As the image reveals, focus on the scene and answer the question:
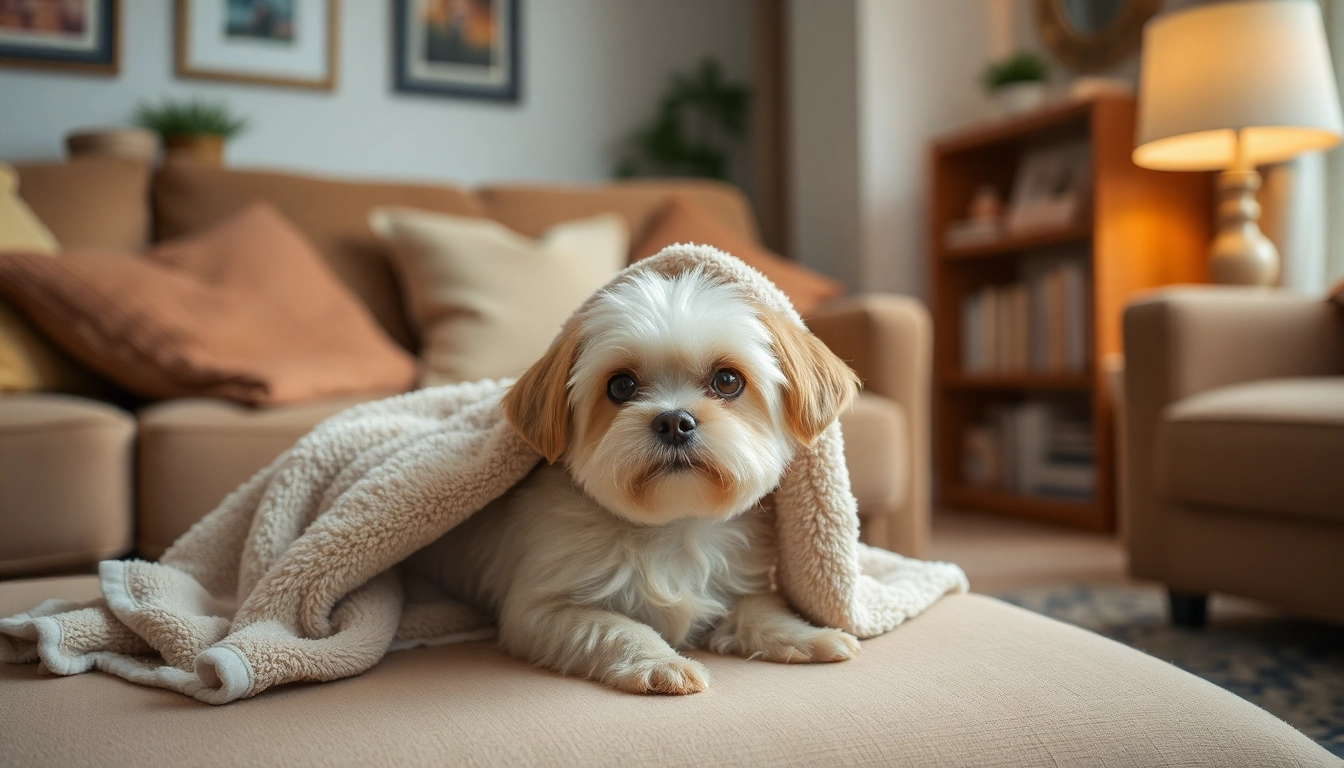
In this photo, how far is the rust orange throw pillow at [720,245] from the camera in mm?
2756

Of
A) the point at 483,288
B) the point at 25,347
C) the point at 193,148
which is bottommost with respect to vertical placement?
the point at 25,347

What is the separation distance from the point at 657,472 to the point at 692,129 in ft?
13.5

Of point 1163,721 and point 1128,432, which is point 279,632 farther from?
point 1128,432

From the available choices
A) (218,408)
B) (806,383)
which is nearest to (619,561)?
(806,383)

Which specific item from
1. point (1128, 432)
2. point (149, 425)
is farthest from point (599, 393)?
point (1128, 432)

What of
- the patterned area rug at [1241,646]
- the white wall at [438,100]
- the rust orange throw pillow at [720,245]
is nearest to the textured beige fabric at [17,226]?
the rust orange throw pillow at [720,245]

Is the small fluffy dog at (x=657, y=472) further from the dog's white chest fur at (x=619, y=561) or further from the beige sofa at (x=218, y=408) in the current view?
the beige sofa at (x=218, y=408)

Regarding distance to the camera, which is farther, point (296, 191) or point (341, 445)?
point (296, 191)

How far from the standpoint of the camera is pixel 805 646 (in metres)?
0.99

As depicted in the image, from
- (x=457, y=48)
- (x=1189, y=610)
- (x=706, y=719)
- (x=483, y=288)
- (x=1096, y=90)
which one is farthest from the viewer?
(x=457, y=48)

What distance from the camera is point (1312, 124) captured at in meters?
2.56

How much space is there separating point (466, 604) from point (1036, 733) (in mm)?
621

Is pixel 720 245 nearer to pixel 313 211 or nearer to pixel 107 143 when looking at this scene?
pixel 313 211

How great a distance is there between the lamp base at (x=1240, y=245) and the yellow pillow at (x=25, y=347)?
285 cm
